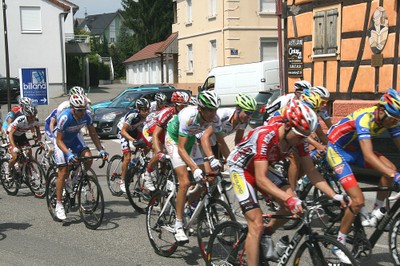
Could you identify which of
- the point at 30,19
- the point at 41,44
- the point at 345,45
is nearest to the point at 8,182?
the point at 345,45

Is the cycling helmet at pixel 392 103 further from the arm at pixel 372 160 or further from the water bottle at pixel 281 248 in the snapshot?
the water bottle at pixel 281 248

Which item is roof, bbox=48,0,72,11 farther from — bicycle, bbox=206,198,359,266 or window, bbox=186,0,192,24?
bicycle, bbox=206,198,359,266

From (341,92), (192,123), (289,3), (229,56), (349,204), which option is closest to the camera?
(349,204)

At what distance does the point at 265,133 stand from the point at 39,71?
19183mm

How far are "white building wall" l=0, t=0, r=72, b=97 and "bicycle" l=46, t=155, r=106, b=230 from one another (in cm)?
3239

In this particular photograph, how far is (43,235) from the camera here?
725 cm

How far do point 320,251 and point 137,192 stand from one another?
4.82m

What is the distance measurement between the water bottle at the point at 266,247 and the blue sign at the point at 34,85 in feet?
60.8

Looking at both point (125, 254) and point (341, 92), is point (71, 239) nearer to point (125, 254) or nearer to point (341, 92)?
point (125, 254)

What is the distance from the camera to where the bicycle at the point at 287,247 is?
408cm

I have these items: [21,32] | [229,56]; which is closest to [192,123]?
[229,56]

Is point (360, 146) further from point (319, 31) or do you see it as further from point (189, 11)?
point (189, 11)

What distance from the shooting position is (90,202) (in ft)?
24.9

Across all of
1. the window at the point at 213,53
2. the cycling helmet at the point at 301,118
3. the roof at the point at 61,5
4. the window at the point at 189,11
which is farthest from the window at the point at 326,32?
the roof at the point at 61,5
